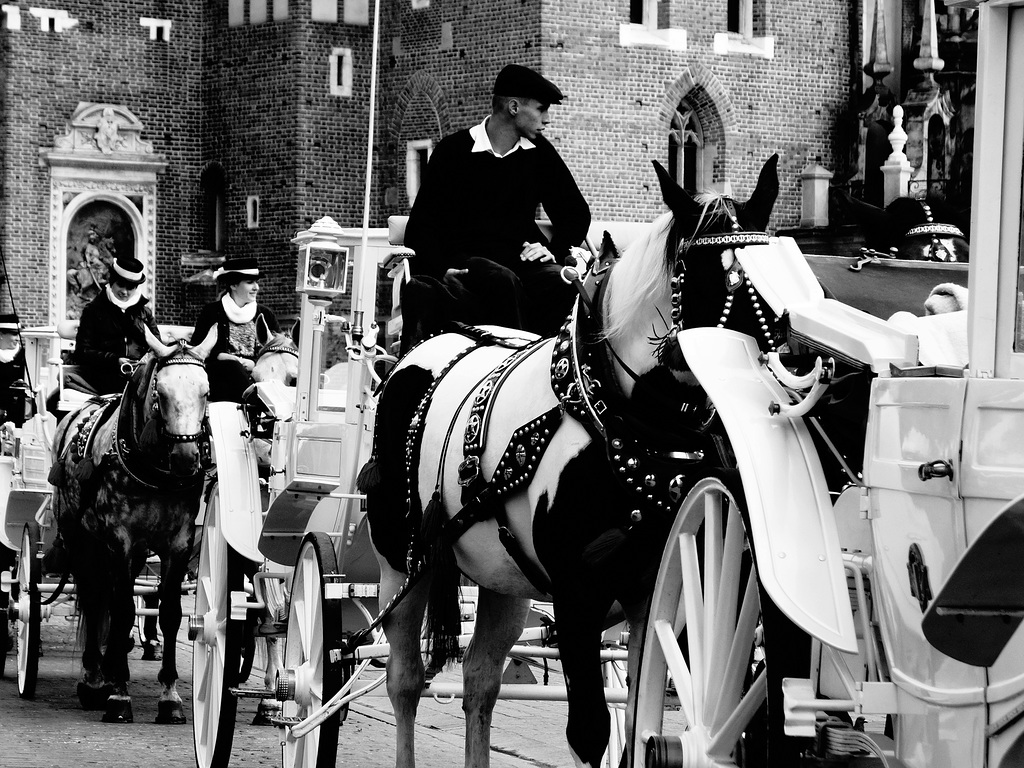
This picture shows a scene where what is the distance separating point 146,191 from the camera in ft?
109

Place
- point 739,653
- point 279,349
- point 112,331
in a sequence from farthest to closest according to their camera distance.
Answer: point 112,331
point 279,349
point 739,653

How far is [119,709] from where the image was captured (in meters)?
8.66

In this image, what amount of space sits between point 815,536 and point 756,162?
26138 millimetres

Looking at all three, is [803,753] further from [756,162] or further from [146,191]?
[146,191]

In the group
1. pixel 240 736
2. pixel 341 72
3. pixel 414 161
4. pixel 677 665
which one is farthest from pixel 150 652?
pixel 341 72

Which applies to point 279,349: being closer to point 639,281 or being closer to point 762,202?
point 639,281

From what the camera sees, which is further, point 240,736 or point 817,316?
point 240,736

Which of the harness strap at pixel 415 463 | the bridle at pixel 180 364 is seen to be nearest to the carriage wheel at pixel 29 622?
the bridle at pixel 180 364

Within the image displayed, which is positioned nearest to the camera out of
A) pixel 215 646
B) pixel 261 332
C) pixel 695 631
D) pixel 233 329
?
pixel 695 631

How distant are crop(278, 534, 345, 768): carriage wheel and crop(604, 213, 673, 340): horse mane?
1.98m

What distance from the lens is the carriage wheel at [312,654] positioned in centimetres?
614

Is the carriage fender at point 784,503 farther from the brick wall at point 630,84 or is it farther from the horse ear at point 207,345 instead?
the brick wall at point 630,84

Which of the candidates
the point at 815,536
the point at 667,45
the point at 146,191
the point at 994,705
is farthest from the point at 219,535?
the point at 146,191

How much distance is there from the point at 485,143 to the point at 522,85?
0.27 m
